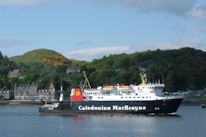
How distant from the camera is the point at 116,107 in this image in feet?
227

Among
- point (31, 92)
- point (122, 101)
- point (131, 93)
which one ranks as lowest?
point (122, 101)

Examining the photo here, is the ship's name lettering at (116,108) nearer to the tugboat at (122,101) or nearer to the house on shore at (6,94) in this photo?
the tugboat at (122,101)

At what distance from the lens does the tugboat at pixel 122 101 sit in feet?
221

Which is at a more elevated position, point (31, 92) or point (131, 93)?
point (31, 92)

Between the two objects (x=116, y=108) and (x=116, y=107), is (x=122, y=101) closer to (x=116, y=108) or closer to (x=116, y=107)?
(x=116, y=107)

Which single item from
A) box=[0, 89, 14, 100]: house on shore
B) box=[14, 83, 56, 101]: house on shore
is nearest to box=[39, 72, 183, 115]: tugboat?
box=[14, 83, 56, 101]: house on shore

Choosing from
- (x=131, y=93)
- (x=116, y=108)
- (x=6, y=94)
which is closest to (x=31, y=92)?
(x=6, y=94)

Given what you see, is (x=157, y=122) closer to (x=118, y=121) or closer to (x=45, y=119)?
(x=118, y=121)

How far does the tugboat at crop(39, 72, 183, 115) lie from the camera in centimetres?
6744

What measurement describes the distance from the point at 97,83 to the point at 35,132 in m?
97.5

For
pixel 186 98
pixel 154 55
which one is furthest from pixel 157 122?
pixel 154 55

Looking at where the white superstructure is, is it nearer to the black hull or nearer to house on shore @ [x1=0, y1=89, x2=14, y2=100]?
the black hull

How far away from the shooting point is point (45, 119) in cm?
6800

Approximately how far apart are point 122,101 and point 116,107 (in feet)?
4.37
